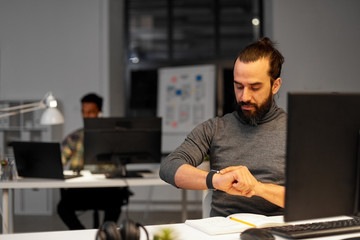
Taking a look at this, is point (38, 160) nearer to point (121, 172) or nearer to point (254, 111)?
point (121, 172)

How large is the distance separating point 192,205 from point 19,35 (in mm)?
3303

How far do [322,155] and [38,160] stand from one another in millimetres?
2885

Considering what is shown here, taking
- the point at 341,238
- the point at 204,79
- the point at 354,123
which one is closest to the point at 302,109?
the point at 354,123

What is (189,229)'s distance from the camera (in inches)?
69.2

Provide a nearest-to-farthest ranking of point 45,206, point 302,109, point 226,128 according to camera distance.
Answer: point 302,109 < point 226,128 < point 45,206

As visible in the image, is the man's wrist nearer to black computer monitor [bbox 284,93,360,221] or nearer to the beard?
the beard

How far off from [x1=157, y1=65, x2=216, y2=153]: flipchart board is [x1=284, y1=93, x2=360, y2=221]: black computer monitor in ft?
17.3

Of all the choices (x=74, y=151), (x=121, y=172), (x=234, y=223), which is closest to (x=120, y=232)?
(x=234, y=223)

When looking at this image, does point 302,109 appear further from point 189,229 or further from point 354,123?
point 189,229

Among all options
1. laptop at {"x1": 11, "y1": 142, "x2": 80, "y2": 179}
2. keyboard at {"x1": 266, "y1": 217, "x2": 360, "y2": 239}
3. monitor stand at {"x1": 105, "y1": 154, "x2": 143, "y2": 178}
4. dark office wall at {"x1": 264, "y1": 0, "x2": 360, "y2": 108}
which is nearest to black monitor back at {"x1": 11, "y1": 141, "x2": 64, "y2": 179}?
laptop at {"x1": 11, "y1": 142, "x2": 80, "y2": 179}

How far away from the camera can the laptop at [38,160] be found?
11.9ft

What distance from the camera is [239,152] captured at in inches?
83.6

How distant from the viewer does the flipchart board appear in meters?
6.63

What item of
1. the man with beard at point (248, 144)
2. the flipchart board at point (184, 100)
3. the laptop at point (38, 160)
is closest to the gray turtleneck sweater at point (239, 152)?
→ the man with beard at point (248, 144)
